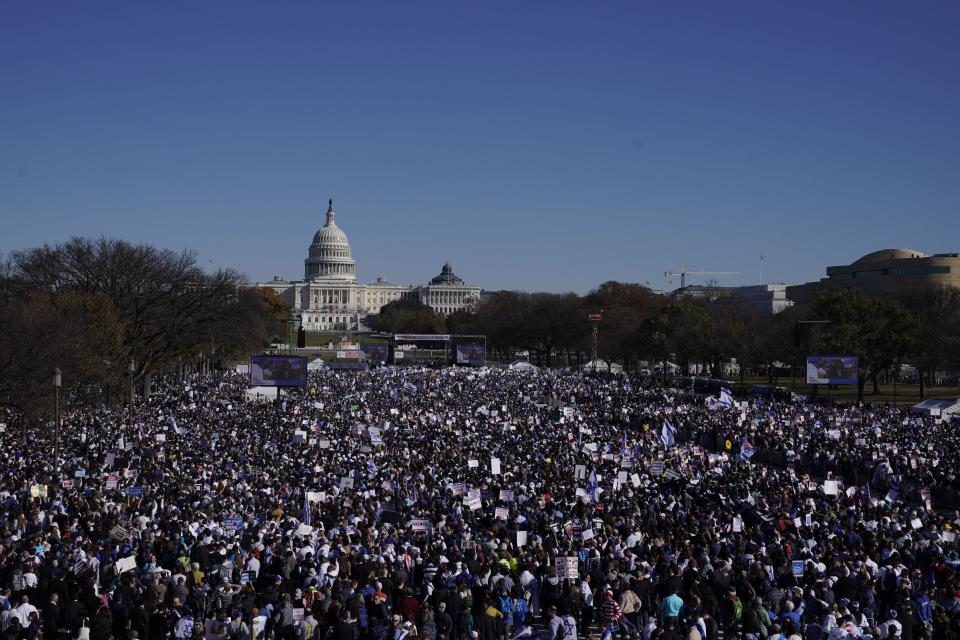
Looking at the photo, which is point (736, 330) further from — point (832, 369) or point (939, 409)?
point (939, 409)

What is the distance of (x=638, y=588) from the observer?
14234 mm

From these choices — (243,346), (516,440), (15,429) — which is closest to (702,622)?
(516,440)

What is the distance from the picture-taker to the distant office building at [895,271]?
10781cm

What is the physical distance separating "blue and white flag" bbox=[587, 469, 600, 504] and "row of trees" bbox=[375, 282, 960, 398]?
27390 millimetres

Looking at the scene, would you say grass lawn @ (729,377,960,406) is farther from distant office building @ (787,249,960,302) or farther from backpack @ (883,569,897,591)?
backpack @ (883,569,897,591)

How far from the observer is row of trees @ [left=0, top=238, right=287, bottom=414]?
111ft

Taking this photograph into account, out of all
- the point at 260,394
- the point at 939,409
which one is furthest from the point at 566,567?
the point at 260,394

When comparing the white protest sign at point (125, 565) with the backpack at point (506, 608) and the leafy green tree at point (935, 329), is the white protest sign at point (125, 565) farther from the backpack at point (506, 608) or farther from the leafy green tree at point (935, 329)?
the leafy green tree at point (935, 329)

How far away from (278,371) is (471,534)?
28580 millimetres

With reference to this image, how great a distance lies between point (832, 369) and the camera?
44.1m

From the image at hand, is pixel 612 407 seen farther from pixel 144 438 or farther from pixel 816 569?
pixel 816 569

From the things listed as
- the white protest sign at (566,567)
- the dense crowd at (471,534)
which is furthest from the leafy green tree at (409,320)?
the white protest sign at (566,567)

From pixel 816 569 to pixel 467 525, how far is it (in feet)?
20.2

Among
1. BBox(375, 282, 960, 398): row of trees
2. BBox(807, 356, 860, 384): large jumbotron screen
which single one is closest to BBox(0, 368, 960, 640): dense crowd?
BBox(807, 356, 860, 384): large jumbotron screen
